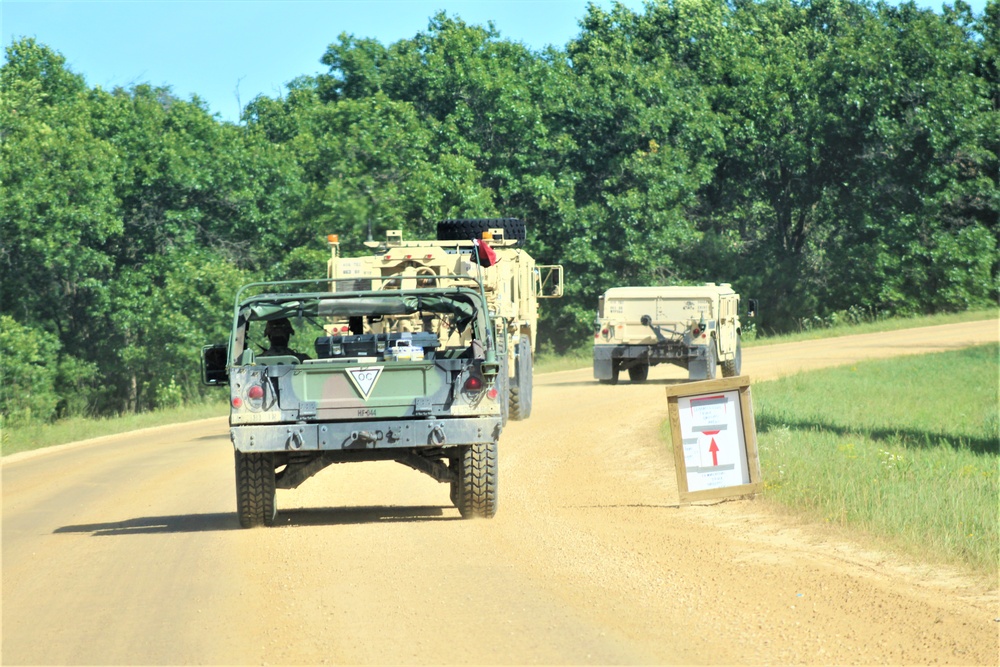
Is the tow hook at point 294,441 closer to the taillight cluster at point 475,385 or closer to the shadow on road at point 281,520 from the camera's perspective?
the shadow on road at point 281,520

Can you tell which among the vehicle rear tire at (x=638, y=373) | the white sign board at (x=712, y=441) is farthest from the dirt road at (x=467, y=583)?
the vehicle rear tire at (x=638, y=373)

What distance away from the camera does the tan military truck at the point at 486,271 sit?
1864 centimetres

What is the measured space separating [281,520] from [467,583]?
3.97m

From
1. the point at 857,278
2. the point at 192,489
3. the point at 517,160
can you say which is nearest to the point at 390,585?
the point at 192,489

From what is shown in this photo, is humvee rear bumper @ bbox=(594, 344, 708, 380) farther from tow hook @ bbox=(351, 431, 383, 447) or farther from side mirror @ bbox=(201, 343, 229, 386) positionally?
tow hook @ bbox=(351, 431, 383, 447)

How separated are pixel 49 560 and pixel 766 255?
133 feet

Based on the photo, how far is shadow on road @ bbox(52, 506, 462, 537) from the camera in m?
12.1

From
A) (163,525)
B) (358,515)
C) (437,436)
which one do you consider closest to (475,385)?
(437,436)

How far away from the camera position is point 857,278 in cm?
4572

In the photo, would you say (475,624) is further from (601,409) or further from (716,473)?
(601,409)

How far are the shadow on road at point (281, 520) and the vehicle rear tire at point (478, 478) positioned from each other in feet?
1.15

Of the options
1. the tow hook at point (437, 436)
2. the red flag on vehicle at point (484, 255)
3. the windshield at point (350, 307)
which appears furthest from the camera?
the red flag on vehicle at point (484, 255)

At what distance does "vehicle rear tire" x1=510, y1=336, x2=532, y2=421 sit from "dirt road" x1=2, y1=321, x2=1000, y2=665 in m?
5.18

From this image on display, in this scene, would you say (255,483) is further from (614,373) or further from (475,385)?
(614,373)
